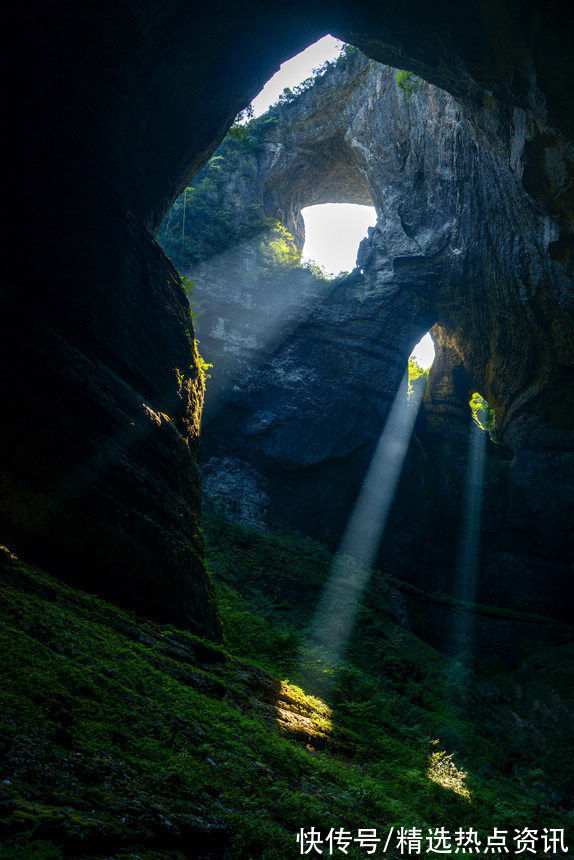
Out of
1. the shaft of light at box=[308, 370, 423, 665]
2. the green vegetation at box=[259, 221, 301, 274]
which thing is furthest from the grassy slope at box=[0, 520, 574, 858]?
the green vegetation at box=[259, 221, 301, 274]

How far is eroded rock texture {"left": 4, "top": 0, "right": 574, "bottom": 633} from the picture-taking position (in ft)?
19.4

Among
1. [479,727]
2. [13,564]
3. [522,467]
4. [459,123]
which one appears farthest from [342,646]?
[459,123]

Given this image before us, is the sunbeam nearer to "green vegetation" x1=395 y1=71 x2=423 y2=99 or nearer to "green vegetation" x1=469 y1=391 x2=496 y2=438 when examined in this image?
"green vegetation" x1=469 y1=391 x2=496 y2=438

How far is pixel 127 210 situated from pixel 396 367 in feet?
50.6

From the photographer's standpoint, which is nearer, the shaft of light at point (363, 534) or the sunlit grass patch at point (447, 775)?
the sunlit grass patch at point (447, 775)

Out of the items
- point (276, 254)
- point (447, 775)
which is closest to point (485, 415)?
point (276, 254)

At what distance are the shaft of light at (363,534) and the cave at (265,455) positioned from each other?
1.19ft

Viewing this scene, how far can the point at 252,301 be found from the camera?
21.4 meters

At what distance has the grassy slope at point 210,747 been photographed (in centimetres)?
220

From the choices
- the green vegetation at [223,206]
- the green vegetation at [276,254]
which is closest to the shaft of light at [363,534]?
the green vegetation at [276,254]

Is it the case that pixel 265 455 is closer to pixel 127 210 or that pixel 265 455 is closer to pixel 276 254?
pixel 276 254

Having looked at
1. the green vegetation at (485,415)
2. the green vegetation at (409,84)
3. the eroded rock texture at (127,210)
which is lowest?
the eroded rock texture at (127,210)

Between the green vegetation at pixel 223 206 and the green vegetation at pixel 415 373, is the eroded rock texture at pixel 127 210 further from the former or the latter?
the green vegetation at pixel 415 373

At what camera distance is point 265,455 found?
19.0 meters
